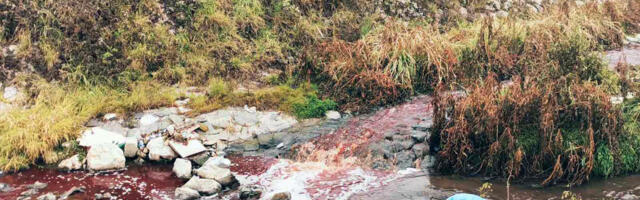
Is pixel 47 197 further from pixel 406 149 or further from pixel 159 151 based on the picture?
pixel 406 149

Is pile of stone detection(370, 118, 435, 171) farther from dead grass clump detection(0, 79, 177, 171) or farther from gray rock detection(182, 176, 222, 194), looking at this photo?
dead grass clump detection(0, 79, 177, 171)

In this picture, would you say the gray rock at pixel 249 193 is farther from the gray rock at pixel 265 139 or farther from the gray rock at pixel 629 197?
the gray rock at pixel 629 197

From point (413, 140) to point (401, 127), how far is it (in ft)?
1.89

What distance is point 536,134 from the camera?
6.64 meters

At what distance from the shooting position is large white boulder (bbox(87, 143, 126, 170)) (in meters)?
7.12

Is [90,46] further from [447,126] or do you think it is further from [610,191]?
[610,191]

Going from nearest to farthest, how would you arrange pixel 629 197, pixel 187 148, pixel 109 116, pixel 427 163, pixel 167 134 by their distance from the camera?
pixel 629 197
pixel 427 163
pixel 187 148
pixel 167 134
pixel 109 116

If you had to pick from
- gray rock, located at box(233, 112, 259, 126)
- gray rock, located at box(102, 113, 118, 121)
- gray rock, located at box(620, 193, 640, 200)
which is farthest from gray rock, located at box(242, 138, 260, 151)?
gray rock, located at box(620, 193, 640, 200)

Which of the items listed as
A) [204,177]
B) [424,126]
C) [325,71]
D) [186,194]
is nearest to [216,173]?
[204,177]

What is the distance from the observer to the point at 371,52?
31.0 feet

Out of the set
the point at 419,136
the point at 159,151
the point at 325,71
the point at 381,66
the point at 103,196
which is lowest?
the point at 103,196

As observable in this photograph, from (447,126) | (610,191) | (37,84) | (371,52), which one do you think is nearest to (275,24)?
(371,52)

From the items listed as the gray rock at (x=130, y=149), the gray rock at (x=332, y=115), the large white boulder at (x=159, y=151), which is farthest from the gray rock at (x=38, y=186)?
the gray rock at (x=332, y=115)

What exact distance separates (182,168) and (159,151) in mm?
642
